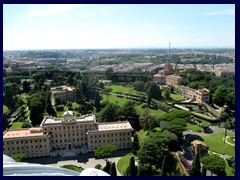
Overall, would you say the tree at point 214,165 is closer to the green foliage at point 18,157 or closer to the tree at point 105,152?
the tree at point 105,152

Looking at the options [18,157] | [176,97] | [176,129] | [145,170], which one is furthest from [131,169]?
[176,97]

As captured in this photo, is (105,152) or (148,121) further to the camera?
(148,121)

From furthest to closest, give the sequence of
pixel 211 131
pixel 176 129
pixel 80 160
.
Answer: pixel 211 131, pixel 176 129, pixel 80 160

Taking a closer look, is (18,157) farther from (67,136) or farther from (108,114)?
(108,114)

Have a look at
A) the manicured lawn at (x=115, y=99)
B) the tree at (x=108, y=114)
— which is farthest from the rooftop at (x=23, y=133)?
the manicured lawn at (x=115, y=99)

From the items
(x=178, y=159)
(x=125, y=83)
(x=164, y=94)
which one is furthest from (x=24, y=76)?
(x=178, y=159)
